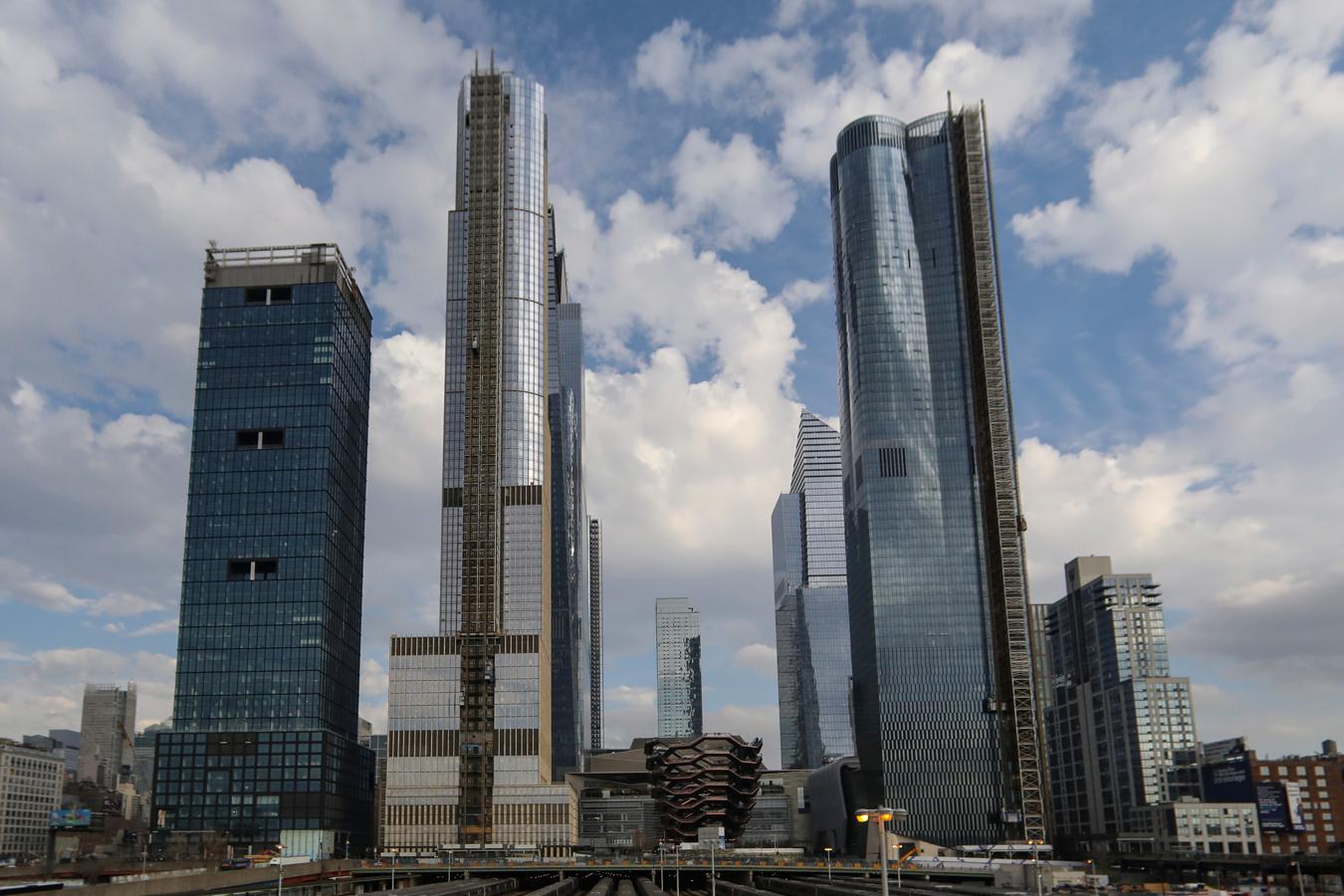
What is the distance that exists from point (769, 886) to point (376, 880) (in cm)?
6994

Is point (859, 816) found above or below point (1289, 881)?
above

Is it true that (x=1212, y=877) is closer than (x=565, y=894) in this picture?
No

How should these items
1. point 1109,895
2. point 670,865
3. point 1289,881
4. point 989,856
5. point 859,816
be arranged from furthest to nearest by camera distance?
point 989,856 < point 670,865 < point 1289,881 < point 1109,895 < point 859,816

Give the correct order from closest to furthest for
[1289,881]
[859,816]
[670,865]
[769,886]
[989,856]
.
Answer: [859,816]
[769,886]
[1289,881]
[670,865]
[989,856]

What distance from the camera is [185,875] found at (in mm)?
117125

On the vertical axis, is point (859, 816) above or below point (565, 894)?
above

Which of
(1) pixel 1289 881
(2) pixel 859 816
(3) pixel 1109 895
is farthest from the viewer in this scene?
(1) pixel 1289 881

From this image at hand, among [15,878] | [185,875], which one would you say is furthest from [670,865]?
[15,878]

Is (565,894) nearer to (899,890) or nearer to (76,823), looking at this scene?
(899,890)

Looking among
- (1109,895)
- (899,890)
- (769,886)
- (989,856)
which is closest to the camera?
(899,890)

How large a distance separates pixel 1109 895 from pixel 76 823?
5993 inches

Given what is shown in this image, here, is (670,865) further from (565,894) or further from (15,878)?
(15,878)

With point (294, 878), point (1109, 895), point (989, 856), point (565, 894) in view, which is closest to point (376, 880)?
point (294, 878)

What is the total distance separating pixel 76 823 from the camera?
18500 centimetres
